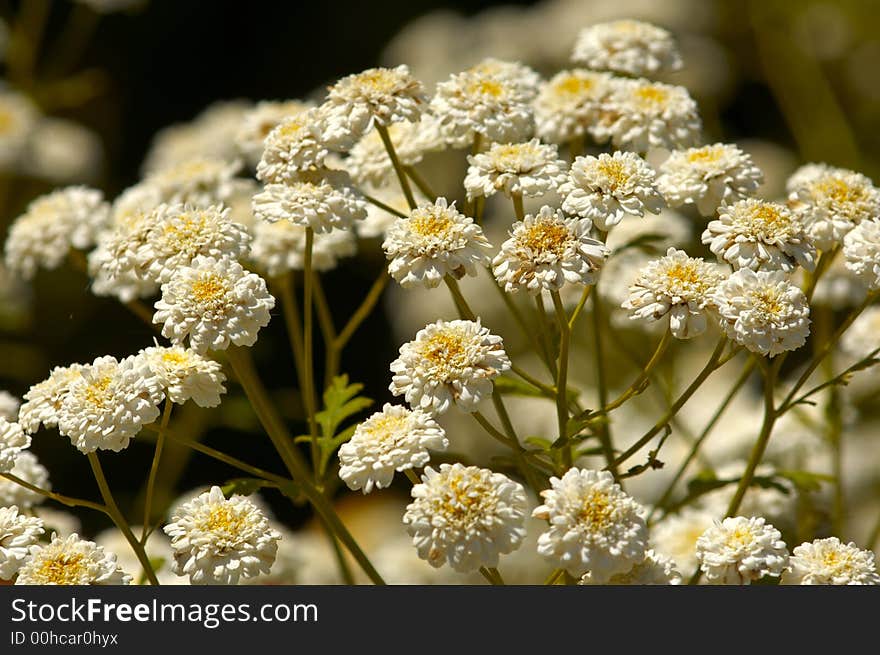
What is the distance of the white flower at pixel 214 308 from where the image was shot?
1.43 meters

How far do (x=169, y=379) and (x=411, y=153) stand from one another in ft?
1.94

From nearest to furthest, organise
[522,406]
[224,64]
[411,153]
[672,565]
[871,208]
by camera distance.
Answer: [672,565]
[871,208]
[411,153]
[522,406]
[224,64]

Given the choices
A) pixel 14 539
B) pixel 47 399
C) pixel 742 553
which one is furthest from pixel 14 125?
pixel 742 553

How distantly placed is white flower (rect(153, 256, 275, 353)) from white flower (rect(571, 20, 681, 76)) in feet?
2.83

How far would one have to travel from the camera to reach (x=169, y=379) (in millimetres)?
1475

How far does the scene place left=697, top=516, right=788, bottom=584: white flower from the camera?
4.50ft

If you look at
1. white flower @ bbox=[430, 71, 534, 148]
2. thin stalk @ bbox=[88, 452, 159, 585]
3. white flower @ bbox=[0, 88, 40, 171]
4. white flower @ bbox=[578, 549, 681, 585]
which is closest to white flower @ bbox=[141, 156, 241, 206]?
white flower @ bbox=[430, 71, 534, 148]

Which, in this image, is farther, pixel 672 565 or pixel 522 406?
pixel 522 406

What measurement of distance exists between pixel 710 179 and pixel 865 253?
0.81ft

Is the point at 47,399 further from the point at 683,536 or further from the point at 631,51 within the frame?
the point at 631,51

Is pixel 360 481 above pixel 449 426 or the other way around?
the other way around
